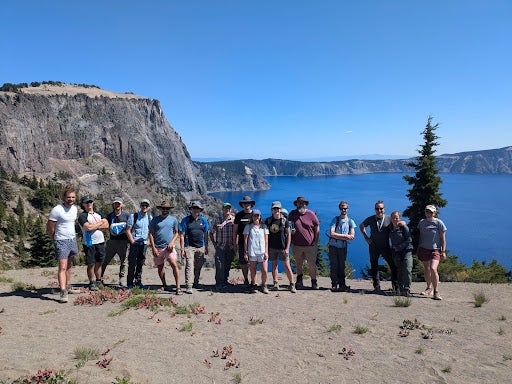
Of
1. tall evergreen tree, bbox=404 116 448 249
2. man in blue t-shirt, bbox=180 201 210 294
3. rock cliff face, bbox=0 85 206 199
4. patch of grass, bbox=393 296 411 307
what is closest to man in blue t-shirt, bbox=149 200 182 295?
man in blue t-shirt, bbox=180 201 210 294

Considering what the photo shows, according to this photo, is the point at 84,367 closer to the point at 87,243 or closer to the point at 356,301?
the point at 87,243

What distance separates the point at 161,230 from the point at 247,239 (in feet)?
7.43

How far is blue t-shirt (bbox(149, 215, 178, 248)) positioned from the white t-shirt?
1883mm

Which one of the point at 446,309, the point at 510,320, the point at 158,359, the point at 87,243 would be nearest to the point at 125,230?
the point at 87,243

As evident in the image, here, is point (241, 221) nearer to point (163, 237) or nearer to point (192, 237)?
point (192, 237)

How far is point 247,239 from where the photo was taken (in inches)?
377

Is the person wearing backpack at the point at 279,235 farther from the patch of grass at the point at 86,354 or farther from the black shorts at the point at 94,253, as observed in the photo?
the patch of grass at the point at 86,354

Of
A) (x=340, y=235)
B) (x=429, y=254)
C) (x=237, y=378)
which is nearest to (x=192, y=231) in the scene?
(x=340, y=235)

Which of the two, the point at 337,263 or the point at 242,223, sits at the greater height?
the point at 242,223

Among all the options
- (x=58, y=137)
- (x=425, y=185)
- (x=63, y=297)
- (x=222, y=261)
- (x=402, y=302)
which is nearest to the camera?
(x=63, y=297)

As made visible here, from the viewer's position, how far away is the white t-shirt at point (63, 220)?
26.7 ft

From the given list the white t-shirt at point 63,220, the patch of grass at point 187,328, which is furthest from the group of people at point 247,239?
the patch of grass at point 187,328

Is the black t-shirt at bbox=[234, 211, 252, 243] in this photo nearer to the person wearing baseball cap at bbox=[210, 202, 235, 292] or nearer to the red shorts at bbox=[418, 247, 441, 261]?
the person wearing baseball cap at bbox=[210, 202, 235, 292]

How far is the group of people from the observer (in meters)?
9.38
